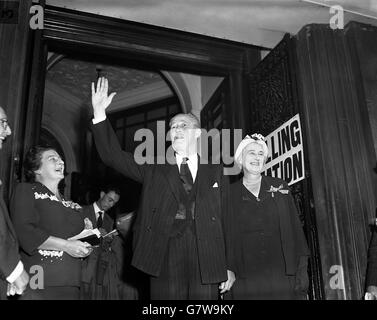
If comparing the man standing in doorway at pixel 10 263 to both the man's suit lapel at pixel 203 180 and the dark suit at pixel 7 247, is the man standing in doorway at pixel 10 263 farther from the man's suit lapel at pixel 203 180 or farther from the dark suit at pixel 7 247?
the man's suit lapel at pixel 203 180

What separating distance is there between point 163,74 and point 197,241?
463cm

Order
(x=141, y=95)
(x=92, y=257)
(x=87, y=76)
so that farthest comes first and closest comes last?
(x=141, y=95) < (x=87, y=76) < (x=92, y=257)

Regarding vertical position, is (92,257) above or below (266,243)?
above

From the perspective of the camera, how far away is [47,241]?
2557 mm

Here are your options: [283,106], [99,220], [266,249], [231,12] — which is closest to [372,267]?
[266,249]

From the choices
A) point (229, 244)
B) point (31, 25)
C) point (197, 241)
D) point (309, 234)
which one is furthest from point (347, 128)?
point (31, 25)

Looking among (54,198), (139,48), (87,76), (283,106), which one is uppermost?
(87,76)

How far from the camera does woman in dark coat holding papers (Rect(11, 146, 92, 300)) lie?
8.26 ft

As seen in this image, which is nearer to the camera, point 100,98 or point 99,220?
point 100,98

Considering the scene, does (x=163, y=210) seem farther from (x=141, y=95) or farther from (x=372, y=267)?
(x=141, y=95)

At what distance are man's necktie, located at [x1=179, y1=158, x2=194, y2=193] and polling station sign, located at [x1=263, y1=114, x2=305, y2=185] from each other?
145cm

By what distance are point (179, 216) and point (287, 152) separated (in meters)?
1.89

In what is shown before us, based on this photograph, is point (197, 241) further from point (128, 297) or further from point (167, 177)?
point (128, 297)

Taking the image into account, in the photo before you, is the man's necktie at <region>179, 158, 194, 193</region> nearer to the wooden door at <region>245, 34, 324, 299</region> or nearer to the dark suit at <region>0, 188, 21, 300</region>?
the dark suit at <region>0, 188, 21, 300</region>
